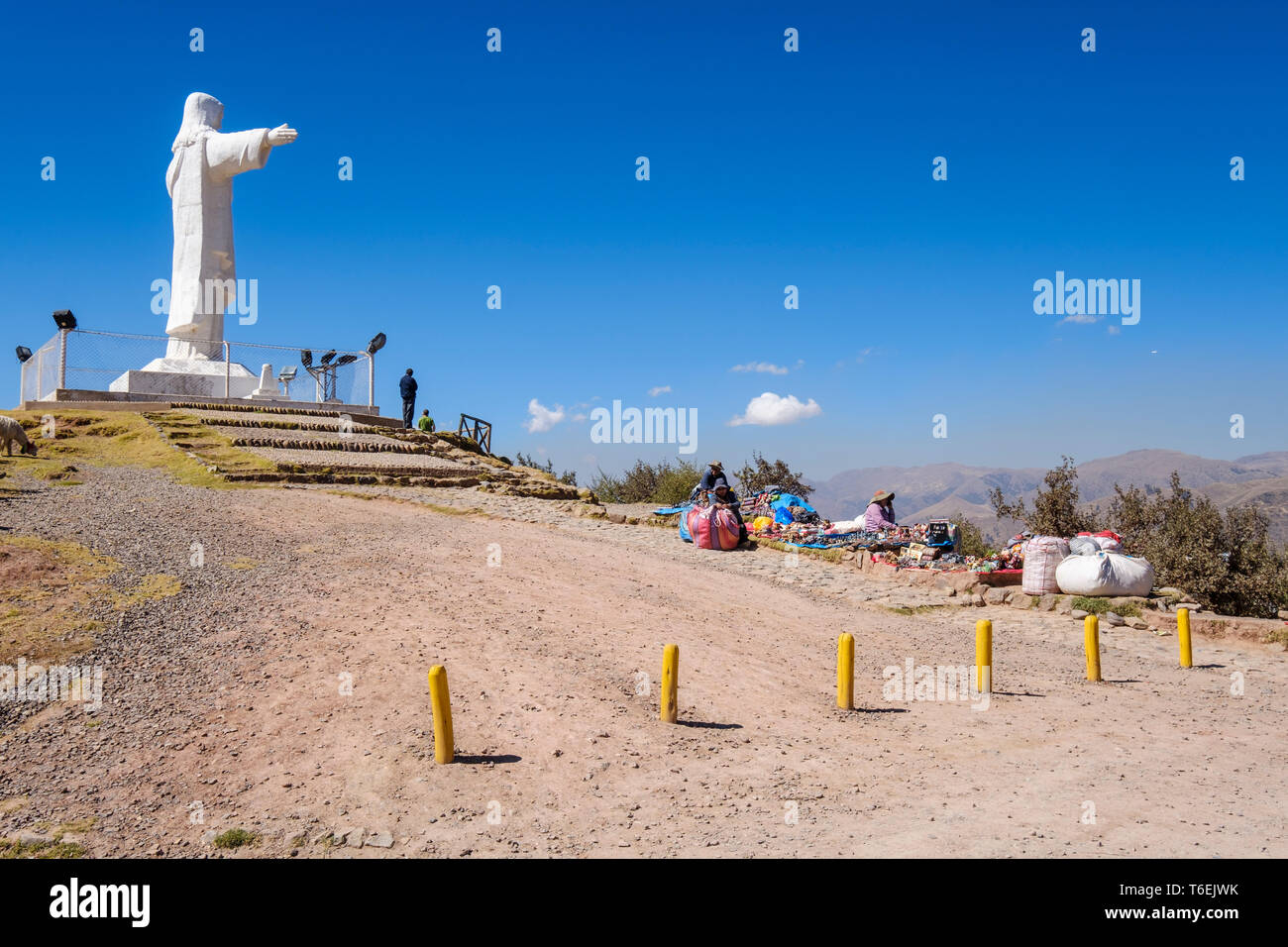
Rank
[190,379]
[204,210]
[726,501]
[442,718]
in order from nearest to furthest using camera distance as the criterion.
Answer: [442,718], [726,501], [190,379], [204,210]

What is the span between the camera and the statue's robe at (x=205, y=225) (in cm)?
2759

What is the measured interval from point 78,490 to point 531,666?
30.8ft

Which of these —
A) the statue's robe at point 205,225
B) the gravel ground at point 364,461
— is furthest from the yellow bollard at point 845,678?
the statue's robe at point 205,225

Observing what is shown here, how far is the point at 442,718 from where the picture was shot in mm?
5852

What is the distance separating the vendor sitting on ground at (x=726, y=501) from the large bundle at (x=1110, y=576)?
582 centimetres

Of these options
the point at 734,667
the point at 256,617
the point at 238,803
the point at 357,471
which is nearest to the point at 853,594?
the point at 734,667

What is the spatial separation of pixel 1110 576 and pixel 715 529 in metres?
6.51

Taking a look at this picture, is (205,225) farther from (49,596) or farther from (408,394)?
(49,596)

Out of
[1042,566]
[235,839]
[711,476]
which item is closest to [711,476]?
[711,476]

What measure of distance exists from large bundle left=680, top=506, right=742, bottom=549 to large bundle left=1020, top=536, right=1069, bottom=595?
514 centimetres

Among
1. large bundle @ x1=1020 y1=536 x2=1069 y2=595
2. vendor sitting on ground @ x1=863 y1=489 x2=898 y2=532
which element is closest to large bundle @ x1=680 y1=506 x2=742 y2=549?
vendor sitting on ground @ x1=863 y1=489 x2=898 y2=532

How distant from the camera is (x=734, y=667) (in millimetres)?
8438

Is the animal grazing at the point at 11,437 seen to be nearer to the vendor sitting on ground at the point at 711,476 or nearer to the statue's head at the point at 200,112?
the vendor sitting on ground at the point at 711,476

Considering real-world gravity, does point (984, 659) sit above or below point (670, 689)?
below
